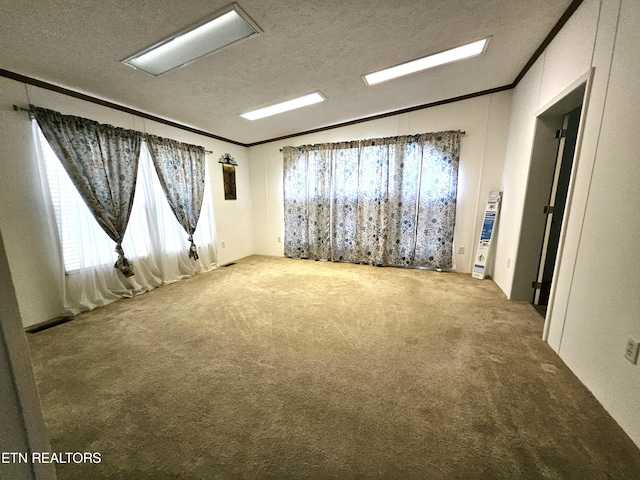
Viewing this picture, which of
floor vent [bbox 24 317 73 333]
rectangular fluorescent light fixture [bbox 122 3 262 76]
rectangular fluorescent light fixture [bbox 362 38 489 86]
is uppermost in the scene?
rectangular fluorescent light fixture [bbox 362 38 489 86]

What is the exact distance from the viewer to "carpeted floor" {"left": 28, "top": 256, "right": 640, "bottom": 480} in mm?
1095

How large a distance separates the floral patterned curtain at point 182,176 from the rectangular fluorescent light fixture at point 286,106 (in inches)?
42.6

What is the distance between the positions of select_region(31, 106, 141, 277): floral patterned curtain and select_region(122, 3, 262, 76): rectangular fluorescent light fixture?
3.42 feet

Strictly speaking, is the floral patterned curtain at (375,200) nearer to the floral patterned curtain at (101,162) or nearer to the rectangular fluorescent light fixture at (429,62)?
the rectangular fluorescent light fixture at (429,62)

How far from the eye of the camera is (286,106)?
10.5 ft

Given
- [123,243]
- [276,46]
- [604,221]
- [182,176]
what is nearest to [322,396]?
[604,221]

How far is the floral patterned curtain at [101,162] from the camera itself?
2371 mm

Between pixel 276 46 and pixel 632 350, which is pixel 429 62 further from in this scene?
pixel 632 350

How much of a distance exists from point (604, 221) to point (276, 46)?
259 cm

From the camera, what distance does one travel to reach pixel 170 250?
356cm

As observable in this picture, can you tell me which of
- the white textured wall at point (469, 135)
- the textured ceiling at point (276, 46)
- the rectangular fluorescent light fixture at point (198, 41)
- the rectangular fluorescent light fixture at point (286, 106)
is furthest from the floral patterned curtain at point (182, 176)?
the white textured wall at point (469, 135)

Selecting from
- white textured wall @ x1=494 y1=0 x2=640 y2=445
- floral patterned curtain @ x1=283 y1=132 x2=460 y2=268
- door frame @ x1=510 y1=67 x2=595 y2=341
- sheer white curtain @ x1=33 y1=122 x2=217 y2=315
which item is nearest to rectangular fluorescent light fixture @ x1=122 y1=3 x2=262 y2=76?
sheer white curtain @ x1=33 y1=122 x2=217 y2=315

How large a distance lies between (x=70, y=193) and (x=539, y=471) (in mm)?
4151

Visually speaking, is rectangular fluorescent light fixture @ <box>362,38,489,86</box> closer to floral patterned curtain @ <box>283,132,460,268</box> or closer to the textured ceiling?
the textured ceiling
